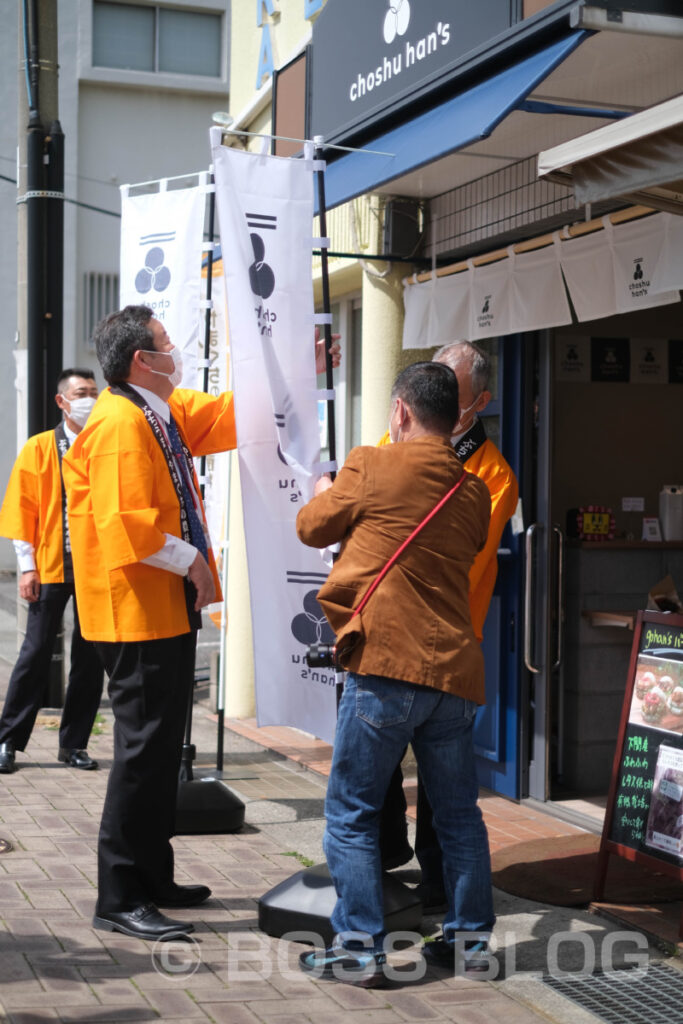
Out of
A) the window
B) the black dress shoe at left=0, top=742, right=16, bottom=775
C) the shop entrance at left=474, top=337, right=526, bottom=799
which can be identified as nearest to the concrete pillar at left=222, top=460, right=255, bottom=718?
the black dress shoe at left=0, top=742, right=16, bottom=775

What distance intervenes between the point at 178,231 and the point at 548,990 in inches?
164

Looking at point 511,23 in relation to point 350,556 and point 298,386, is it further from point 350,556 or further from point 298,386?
point 350,556

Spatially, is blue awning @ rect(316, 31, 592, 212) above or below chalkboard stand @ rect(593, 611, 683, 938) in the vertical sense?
above

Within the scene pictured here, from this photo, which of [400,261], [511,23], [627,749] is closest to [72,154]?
[400,261]

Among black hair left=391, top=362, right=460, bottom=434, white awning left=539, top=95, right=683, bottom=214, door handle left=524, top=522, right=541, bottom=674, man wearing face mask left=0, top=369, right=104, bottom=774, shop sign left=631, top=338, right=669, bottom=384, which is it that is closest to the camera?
white awning left=539, top=95, right=683, bottom=214

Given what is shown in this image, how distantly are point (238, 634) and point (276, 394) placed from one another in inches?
160

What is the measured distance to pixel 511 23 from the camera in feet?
17.3

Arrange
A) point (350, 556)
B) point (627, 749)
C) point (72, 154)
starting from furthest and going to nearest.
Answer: point (72, 154), point (627, 749), point (350, 556)

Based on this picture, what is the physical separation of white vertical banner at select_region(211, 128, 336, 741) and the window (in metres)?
16.1

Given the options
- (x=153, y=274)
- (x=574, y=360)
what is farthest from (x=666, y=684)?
(x=153, y=274)

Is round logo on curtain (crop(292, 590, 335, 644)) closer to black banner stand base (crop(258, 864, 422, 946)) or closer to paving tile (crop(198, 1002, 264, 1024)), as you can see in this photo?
black banner stand base (crop(258, 864, 422, 946))

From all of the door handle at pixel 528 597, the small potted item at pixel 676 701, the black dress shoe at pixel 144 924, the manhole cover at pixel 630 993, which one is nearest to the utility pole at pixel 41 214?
the door handle at pixel 528 597

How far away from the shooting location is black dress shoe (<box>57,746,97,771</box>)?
23.1 feet

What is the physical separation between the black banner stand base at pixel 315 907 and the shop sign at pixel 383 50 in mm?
3435
